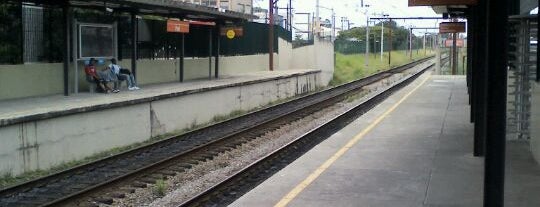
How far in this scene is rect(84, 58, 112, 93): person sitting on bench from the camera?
15735 mm

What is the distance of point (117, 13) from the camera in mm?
17859

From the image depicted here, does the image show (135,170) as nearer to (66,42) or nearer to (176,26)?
(66,42)

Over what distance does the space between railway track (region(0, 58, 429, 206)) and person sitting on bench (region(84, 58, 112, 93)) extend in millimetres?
2898

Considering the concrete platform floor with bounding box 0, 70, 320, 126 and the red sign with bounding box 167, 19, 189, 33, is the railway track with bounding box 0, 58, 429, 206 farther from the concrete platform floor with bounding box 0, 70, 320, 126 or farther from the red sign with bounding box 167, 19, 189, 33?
the red sign with bounding box 167, 19, 189, 33

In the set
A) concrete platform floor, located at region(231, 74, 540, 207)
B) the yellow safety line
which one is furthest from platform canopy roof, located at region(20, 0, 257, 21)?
the yellow safety line

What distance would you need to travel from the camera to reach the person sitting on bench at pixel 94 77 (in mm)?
15735

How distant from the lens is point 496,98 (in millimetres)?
5223

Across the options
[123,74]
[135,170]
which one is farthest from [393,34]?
[135,170]

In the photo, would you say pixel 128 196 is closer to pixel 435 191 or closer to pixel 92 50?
pixel 435 191

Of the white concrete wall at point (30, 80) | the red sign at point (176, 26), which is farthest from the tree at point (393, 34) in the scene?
the white concrete wall at point (30, 80)

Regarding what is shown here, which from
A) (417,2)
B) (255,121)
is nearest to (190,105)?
(255,121)

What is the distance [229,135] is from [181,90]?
323 centimetres

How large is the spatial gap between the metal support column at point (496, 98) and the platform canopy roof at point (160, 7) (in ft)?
35.2

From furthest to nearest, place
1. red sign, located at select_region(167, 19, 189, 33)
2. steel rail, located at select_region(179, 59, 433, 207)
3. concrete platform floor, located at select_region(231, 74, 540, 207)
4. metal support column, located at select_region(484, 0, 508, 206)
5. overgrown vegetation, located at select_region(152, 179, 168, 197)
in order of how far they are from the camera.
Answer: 1. red sign, located at select_region(167, 19, 189, 33)
2. overgrown vegetation, located at select_region(152, 179, 168, 197)
3. steel rail, located at select_region(179, 59, 433, 207)
4. concrete platform floor, located at select_region(231, 74, 540, 207)
5. metal support column, located at select_region(484, 0, 508, 206)
